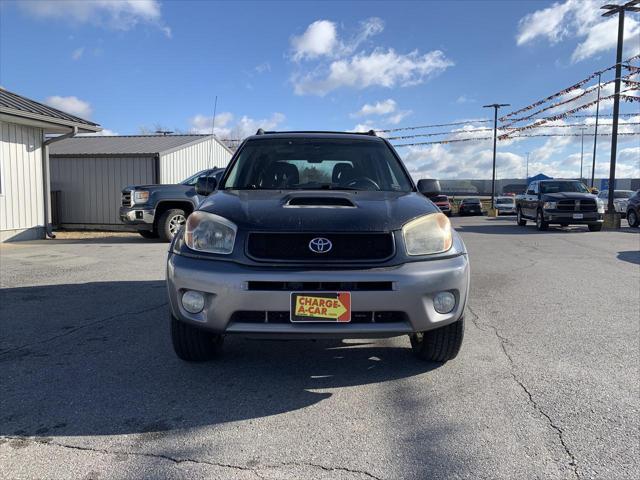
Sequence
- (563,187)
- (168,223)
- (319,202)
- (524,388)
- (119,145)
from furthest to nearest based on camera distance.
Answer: (119,145)
(563,187)
(168,223)
(319,202)
(524,388)

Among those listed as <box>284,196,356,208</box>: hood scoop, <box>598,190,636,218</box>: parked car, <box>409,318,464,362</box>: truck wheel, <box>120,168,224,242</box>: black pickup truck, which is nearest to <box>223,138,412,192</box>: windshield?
<box>284,196,356,208</box>: hood scoop

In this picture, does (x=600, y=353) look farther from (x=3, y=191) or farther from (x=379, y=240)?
(x=3, y=191)

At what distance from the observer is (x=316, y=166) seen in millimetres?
4602

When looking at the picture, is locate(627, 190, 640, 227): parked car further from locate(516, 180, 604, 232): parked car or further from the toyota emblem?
the toyota emblem

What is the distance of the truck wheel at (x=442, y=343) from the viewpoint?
349 cm

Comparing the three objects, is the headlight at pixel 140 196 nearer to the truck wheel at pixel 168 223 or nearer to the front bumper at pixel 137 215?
the front bumper at pixel 137 215

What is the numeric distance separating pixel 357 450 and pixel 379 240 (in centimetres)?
122

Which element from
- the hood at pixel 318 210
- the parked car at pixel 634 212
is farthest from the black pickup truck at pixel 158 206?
the parked car at pixel 634 212

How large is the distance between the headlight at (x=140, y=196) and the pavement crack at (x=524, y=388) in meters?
8.76

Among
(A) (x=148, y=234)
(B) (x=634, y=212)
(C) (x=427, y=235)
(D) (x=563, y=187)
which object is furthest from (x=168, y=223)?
(B) (x=634, y=212)

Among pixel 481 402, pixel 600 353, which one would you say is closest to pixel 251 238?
pixel 481 402

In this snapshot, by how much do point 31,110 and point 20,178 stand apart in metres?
1.75

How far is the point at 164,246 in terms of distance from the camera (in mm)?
11734

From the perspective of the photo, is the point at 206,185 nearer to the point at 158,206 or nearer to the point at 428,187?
the point at 428,187
